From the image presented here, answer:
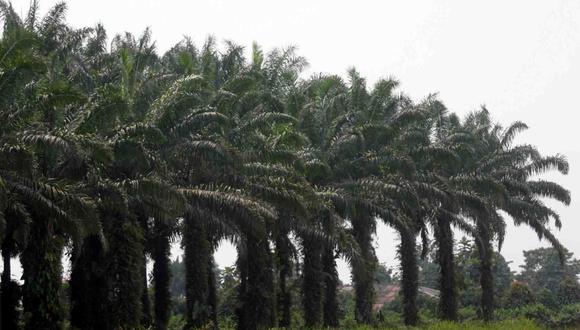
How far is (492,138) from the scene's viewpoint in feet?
127

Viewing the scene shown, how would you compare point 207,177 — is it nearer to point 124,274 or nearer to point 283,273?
point 124,274

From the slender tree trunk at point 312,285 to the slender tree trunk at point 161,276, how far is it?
4.55 metres

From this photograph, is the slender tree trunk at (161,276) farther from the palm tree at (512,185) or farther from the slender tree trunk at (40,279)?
the palm tree at (512,185)

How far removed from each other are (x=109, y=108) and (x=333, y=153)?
11.2 m

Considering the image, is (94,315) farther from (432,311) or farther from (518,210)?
(432,311)

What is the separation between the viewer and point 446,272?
3606 cm

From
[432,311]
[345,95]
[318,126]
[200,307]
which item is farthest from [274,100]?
[432,311]

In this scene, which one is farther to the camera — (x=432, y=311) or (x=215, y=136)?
(x=432, y=311)

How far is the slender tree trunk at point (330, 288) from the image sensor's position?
30.6 m

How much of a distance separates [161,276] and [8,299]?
6887mm

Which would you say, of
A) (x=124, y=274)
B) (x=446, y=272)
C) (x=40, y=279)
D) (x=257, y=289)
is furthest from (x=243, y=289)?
(x=446, y=272)

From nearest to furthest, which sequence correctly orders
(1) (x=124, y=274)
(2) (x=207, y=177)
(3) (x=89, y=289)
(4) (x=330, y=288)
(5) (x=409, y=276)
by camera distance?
(1) (x=124, y=274), (3) (x=89, y=289), (2) (x=207, y=177), (4) (x=330, y=288), (5) (x=409, y=276)

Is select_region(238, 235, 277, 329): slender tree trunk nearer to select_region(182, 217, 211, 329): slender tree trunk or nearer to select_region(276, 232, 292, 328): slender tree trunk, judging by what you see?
select_region(182, 217, 211, 329): slender tree trunk

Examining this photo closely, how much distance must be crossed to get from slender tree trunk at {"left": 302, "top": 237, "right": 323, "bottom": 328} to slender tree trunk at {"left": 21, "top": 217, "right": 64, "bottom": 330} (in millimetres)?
11342
